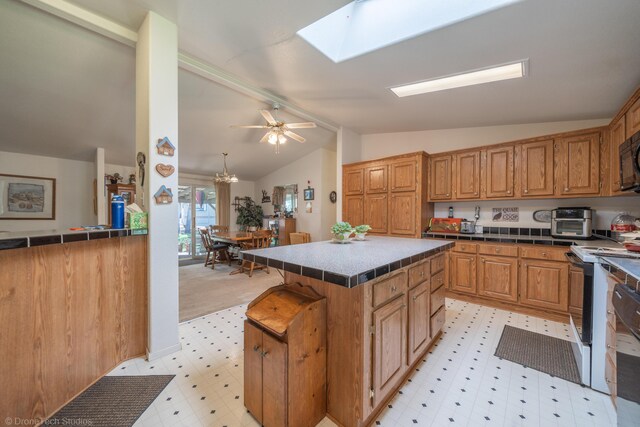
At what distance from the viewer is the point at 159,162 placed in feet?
6.46

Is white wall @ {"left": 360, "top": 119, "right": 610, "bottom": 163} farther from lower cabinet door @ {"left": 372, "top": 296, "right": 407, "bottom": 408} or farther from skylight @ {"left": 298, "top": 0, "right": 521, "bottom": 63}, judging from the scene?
lower cabinet door @ {"left": 372, "top": 296, "right": 407, "bottom": 408}

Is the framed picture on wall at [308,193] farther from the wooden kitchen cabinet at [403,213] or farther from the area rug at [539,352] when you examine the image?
the area rug at [539,352]

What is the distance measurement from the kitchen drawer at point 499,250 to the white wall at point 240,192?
5584 millimetres

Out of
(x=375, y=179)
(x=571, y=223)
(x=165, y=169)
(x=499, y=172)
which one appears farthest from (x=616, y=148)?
(x=165, y=169)

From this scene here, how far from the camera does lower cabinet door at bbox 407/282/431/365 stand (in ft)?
5.49

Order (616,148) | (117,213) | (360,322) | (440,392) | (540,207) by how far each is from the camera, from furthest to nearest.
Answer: (540,207)
(616,148)
(117,213)
(440,392)
(360,322)

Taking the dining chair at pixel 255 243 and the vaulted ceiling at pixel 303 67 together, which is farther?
the dining chair at pixel 255 243

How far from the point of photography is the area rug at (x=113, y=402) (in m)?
1.38

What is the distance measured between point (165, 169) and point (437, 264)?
2.51 m

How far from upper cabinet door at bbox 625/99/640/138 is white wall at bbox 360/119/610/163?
36.7 inches

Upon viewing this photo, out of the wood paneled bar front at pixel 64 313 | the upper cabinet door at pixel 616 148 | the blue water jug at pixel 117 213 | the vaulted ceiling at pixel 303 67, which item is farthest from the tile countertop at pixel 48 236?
the upper cabinet door at pixel 616 148

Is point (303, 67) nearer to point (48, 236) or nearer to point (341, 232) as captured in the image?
point (341, 232)

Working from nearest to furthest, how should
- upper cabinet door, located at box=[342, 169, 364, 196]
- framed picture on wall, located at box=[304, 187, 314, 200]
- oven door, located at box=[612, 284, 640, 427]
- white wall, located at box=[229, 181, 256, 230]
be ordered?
oven door, located at box=[612, 284, 640, 427], upper cabinet door, located at box=[342, 169, 364, 196], framed picture on wall, located at box=[304, 187, 314, 200], white wall, located at box=[229, 181, 256, 230]

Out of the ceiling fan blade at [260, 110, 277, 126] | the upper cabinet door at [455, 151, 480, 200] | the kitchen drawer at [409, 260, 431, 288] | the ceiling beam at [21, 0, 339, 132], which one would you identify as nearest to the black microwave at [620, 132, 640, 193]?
the upper cabinet door at [455, 151, 480, 200]
